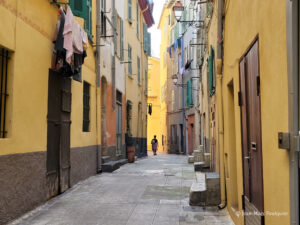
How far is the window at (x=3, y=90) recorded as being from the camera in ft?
19.1

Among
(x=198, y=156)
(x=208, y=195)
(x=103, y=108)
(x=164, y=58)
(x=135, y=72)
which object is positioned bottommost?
(x=208, y=195)

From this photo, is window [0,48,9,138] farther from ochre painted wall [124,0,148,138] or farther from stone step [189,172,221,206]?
ochre painted wall [124,0,148,138]

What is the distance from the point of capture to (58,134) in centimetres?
832

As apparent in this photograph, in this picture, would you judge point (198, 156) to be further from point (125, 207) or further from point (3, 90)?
point (3, 90)

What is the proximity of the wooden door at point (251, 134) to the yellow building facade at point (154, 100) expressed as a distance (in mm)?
35879

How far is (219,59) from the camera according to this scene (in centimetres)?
697

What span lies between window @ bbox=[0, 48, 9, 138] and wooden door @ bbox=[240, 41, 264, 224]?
12.0ft

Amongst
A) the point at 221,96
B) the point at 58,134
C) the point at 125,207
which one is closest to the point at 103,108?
the point at 58,134

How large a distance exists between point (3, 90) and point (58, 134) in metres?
2.62

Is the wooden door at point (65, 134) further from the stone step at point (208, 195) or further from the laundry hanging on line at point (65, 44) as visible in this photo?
the stone step at point (208, 195)

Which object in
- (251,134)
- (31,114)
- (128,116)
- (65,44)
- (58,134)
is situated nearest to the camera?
(251,134)

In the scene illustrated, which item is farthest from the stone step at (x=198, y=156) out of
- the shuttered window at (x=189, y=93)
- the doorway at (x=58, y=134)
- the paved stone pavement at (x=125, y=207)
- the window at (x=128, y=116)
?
the shuttered window at (x=189, y=93)

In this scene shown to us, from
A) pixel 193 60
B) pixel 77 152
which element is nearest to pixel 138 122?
pixel 193 60

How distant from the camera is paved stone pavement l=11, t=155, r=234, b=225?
19.5 feet
